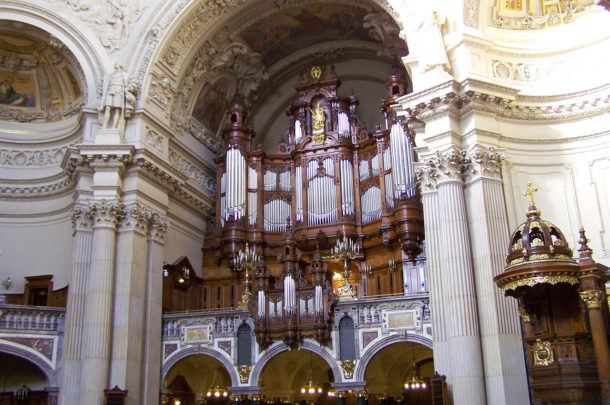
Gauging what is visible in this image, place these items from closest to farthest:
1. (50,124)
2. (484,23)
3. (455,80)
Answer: (455,80) → (484,23) → (50,124)

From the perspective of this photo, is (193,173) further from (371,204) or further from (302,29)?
(302,29)

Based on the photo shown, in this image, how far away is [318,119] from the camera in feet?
80.6

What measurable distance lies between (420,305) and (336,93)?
9.79 m

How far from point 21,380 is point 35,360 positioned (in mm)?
1843

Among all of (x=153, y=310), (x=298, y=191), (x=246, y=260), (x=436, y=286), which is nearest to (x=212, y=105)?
(x=298, y=191)

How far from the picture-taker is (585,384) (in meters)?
12.5

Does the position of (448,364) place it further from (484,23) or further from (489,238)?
(484,23)

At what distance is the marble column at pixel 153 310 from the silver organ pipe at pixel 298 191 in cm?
482

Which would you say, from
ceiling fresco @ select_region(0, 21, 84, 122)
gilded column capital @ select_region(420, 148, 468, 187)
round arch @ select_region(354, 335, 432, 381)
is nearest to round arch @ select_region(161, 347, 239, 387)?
round arch @ select_region(354, 335, 432, 381)

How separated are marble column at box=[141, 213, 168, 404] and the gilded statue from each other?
6.71 meters

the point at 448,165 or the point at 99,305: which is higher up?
the point at 448,165

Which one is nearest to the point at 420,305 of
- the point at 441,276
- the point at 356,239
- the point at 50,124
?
the point at 441,276

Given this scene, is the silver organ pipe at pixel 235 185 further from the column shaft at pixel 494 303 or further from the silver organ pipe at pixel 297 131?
the column shaft at pixel 494 303

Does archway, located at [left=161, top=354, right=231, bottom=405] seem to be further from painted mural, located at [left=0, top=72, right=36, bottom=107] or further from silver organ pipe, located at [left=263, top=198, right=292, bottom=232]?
painted mural, located at [left=0, top=72, right=36, bottom=107]
